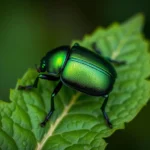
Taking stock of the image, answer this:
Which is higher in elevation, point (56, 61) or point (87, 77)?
point (56, 61)

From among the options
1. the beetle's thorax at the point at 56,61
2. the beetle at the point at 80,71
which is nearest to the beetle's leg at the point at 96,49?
the beetle at the point at 80,71

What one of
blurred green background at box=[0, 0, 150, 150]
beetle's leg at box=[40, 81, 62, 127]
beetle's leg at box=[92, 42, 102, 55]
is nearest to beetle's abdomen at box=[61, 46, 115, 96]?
beetle's leg at box=[40, 81, 62, 127]

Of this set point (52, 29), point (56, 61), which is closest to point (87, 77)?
point (56, 61)

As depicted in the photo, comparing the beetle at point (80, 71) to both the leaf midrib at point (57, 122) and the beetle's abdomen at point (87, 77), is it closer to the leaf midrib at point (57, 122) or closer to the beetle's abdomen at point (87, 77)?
the beetle's abdomen at point (87, 77)

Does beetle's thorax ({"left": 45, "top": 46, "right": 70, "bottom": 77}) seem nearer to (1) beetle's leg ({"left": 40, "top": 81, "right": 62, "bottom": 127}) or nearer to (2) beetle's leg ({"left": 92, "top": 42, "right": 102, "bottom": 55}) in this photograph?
(1) beetle's leg ({"left": 40, "top": 81, "right": 62, "bottom": 127})

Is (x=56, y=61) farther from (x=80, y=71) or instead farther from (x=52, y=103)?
(x=52, y=103)
